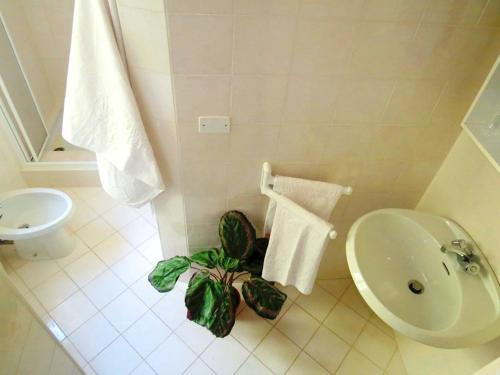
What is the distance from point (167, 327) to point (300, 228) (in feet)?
3.24

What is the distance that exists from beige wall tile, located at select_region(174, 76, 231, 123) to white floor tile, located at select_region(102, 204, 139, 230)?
4.51 feet

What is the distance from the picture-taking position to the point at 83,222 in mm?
2248

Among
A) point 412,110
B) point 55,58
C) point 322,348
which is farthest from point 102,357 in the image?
point 55,58

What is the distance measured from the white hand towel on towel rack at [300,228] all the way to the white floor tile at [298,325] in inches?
15.7

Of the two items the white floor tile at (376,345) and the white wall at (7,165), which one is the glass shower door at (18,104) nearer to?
the white wall at (7,165)

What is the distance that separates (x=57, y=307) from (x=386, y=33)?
207 centimetres

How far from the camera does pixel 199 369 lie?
62.9 inches

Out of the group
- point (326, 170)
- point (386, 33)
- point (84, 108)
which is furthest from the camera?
point (326, 170)

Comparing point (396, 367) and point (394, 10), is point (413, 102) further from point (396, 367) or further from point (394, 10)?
point (396, 367)

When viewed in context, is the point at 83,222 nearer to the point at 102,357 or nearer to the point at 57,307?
the point at 57,307

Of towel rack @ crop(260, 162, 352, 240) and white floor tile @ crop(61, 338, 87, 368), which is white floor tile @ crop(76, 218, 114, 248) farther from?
towel rack @ crop(260, 162, 352, 240)

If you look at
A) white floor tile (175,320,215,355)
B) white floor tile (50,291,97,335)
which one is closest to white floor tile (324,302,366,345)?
white floor tile (175,320,215,355)

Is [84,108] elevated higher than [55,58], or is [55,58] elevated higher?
[84,108]

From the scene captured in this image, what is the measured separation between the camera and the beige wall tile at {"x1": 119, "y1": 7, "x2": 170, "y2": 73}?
37.4 inches
